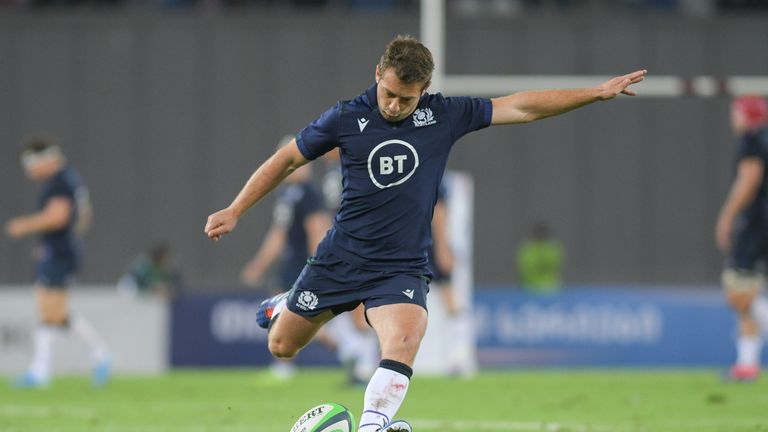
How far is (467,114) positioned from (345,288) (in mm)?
1155

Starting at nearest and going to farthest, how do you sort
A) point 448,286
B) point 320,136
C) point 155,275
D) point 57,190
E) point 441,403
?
1. point 320,136
2. point 441,403
3. point 57,190
4. point 448,286
5. point 155,275

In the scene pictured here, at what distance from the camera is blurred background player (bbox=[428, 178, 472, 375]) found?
1454 cm

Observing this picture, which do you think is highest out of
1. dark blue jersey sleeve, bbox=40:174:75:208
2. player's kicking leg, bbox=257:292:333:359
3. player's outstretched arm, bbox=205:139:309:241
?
player's outstretched arm, bbox=205:139:309:241

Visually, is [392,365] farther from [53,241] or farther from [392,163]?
[53,241]

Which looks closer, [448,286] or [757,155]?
[757,155]

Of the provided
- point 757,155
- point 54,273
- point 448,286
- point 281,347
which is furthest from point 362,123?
point 54,273

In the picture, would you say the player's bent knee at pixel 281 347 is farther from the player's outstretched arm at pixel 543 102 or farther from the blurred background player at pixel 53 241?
the blurred background player at pixel 53 241

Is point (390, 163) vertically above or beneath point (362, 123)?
beneath

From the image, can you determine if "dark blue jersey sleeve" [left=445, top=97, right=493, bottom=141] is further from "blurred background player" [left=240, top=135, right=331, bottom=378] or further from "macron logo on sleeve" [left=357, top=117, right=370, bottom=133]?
"blurred background player" [left=240, top=135, right=331, bottom=378]

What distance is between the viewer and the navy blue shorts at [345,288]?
7.47 m

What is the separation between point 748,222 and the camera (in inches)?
527

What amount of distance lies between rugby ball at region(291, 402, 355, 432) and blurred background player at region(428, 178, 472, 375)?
7.12 metres

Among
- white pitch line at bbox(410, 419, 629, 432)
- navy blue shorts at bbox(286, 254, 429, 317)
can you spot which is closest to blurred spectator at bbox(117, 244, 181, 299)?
white pitch line at bbox(410, 419, 629, 432)

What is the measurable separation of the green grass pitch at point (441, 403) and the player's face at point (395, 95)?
2.98m
